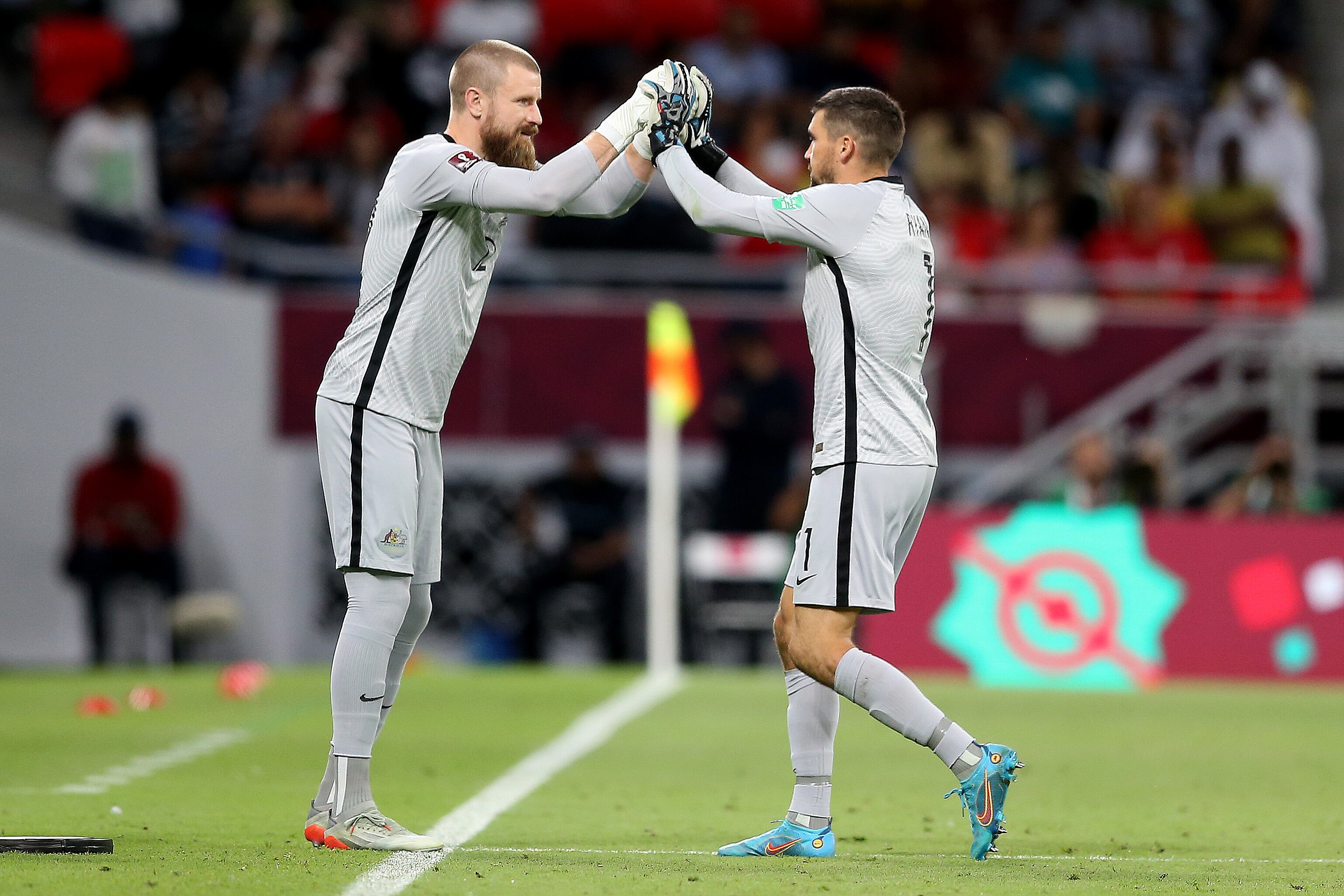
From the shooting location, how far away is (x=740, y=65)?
59.6 ft

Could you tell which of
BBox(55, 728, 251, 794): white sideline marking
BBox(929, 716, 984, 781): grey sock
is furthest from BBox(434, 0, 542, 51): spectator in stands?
BBox(929, 716, 984, 781): grey sock

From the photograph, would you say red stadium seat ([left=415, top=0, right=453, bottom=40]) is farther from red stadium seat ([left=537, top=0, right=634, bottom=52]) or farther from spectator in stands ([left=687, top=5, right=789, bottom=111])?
spectator in stands ([left=687, top=5, right=789, bottom=111])

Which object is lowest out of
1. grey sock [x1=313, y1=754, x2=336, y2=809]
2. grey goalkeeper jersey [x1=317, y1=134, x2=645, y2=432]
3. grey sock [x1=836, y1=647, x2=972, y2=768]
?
grey sock [x1=313, y1=754, x2=336, y2=809]

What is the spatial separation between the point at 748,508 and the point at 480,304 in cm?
928

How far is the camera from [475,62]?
591 cm

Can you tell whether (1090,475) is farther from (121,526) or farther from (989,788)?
(989,788)

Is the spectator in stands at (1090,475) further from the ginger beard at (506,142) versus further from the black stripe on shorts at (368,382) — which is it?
the black stripe on shorts at (368,382)

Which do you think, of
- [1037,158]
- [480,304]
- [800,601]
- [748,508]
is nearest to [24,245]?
[748,508]

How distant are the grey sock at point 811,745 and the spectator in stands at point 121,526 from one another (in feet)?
33.1

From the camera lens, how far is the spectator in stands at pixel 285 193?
1648 cm

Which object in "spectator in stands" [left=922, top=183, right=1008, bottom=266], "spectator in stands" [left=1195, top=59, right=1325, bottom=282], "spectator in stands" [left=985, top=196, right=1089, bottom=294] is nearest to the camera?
"spectator in stands" [left=985, top=196, right=1089, bottom=294]

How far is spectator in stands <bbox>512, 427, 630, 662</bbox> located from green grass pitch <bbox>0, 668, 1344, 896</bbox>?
284cm

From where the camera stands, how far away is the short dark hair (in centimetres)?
578

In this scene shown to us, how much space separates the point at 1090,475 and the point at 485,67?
832cm
